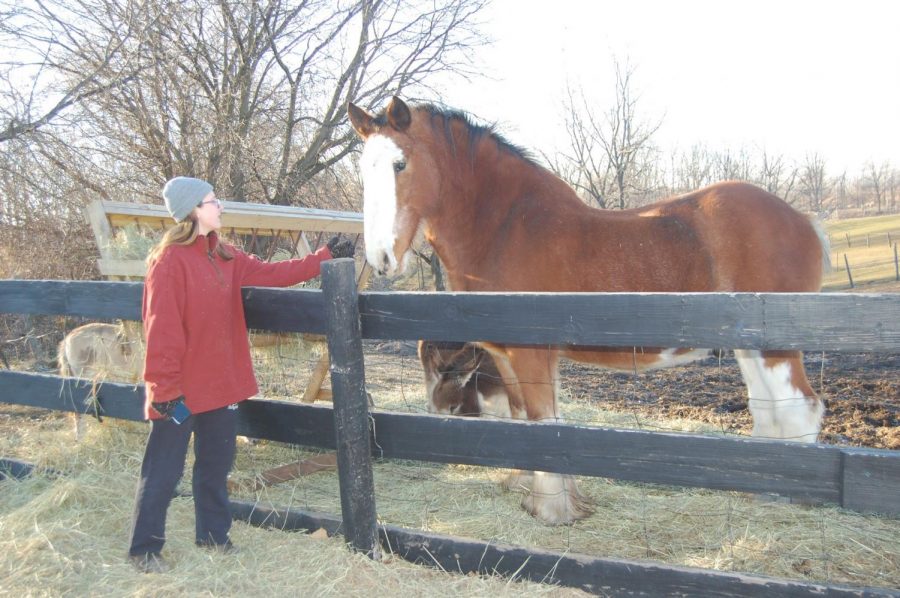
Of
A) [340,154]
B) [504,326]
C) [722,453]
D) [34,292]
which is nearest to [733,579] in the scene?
[722,453]

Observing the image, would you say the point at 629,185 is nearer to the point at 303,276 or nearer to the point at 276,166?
the point at 276,166

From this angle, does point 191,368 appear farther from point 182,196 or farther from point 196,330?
point 182,196

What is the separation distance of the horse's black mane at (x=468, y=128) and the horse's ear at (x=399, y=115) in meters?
0.10

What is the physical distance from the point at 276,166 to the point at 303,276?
9995mm

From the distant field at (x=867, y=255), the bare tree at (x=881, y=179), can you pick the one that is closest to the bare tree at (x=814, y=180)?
the distant field at (x=867, y=255)

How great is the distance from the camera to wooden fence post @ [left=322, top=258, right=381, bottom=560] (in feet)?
9.00

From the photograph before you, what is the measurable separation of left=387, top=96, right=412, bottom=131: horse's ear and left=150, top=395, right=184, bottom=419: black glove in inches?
81.2

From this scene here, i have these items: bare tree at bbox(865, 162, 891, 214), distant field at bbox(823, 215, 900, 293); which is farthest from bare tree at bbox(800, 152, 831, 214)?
bare tree at bbox(865, 162, 891, 214)

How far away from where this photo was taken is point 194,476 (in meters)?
3.03

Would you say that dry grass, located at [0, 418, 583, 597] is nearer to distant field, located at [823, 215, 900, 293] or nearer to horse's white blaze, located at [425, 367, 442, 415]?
horse's white blaze, located at [425, 367, 442, 415]

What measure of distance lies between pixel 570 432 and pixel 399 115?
225 centimetres

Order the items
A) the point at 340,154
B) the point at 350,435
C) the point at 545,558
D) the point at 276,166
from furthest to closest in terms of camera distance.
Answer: the point at 340,154 < the point at 276,166 < the point at 350,435 < the point at 545,558

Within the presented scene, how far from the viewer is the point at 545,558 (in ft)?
8.39

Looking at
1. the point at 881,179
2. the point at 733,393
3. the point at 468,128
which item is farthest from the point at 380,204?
the point at 881,179
